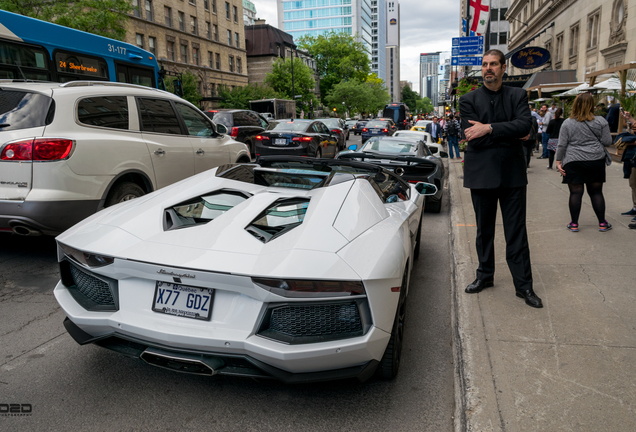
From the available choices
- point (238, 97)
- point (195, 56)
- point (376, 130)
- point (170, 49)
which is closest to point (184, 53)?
point (195, 56)

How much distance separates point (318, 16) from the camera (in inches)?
5162

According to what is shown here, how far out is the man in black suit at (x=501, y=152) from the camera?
3994 millimetres

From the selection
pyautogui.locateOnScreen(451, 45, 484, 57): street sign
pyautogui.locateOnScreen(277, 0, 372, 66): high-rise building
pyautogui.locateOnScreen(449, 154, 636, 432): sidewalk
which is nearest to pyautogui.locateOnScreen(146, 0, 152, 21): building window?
pyautogui.locateOnScreen(451, 45, 484, 57): street sign

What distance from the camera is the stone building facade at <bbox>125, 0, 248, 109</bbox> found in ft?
141

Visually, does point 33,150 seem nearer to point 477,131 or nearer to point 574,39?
point 477,131

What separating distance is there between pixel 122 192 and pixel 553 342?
4770mm

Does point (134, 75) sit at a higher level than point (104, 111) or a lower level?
higher

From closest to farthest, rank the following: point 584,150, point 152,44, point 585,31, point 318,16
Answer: point 584,150 → point 585,31 → point 152,44 → point 318,16

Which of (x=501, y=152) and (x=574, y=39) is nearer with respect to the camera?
(x=501, y=152)

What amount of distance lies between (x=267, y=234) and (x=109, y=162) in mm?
3459

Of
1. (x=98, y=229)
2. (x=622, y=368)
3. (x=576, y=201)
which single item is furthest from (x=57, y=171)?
(x=576, y=201)

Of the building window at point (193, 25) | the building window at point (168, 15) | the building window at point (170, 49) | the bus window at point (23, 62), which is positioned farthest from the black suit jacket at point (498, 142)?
the building window at point (193, 25)

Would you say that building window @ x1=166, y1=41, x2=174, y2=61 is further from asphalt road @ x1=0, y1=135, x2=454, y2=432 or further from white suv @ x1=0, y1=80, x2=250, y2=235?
asphalt road @ x1=0, y1=135, x2=454, y2=432

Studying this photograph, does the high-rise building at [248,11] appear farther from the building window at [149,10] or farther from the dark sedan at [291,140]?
the dark sedan at [291,140]
